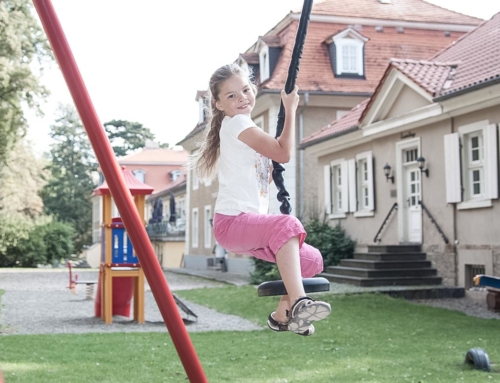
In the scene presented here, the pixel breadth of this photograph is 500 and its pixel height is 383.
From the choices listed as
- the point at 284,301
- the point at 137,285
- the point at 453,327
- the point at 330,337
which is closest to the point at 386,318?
the point at 453,327

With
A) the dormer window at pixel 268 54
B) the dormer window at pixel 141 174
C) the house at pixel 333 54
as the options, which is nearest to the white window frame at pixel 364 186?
the house at pixel 333 54

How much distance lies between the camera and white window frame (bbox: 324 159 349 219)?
81.9 ft

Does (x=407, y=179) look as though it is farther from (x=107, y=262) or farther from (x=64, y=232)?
(x=64, y=232)

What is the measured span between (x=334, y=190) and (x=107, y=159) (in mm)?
21881

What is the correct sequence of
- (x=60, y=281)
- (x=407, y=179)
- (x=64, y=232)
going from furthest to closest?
(x=64, y=232)
(x=60, y=281)
(x=407, y=179)

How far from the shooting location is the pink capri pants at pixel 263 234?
3986mm

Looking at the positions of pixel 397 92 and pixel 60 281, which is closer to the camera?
pixel 397 92

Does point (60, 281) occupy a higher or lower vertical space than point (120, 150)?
lower

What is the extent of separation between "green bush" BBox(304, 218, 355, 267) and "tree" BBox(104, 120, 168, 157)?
5721cm

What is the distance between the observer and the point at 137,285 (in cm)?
1554

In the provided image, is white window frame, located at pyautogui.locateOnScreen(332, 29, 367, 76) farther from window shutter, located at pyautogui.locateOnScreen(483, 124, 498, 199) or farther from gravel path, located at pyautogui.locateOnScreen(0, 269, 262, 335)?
window shutter, located at pyautogui.locateOnScreen(483, 124, 498, 199)

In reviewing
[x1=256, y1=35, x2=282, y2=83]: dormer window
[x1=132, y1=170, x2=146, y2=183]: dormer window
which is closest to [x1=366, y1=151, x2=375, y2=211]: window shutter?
[x1=256, y1=35, x2=282, y2=83]: dormer window

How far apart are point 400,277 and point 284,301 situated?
16046 mm

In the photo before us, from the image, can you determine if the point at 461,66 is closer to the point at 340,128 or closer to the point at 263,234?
the point at 340,128
